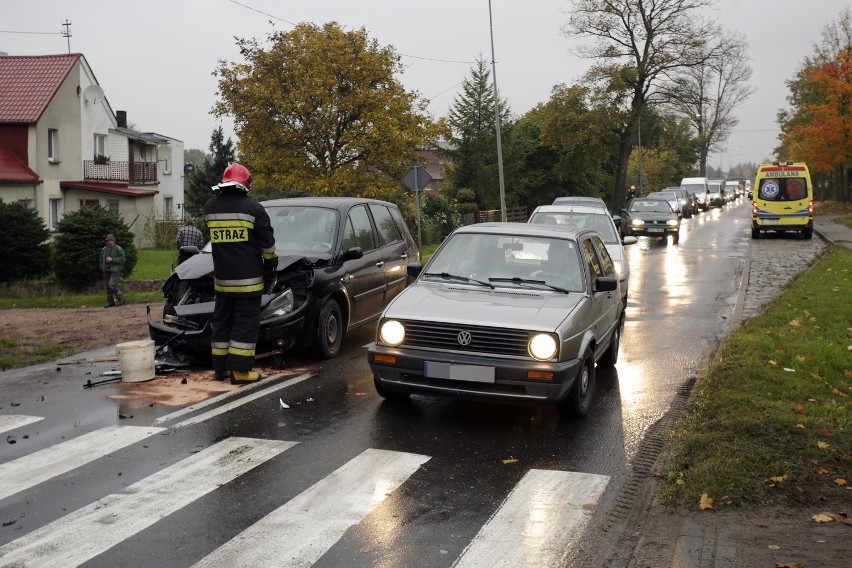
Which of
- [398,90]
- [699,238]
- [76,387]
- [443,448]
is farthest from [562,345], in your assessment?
[699,238]

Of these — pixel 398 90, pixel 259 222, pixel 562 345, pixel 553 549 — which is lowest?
pixel 553 549

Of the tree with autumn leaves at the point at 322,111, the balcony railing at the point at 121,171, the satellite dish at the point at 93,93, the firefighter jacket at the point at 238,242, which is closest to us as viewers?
the firefighter jacket at the point at 238,242

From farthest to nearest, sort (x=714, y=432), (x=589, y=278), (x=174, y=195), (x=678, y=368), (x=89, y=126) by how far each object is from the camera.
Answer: (x=174, y=195) < (x=89, y=126) < (x=678, y=368) < (x=589, y=278) < (x=714, y=432)

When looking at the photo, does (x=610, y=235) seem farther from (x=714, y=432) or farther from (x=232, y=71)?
(x=232, y=71)

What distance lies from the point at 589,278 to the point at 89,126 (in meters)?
39.4

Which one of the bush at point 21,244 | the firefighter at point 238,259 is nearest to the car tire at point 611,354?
the firefighter at point 238,259

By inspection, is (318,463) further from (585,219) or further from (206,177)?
(206,177)

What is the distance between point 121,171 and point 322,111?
1951 centimetres

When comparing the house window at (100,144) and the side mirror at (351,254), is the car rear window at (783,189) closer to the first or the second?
the side mirror at (351,254)

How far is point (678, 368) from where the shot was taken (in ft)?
32.4

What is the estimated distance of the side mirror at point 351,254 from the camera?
33.3 ft

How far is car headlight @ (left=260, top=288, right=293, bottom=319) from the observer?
9.33 metres

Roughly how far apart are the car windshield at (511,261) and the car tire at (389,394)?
1.12 m

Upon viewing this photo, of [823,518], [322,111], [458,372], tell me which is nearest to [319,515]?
[458,372]
